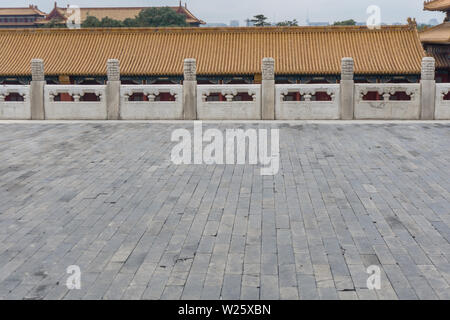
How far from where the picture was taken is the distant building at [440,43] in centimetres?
3061

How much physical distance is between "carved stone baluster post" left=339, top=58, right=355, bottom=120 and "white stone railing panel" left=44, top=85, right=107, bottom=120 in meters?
6.60

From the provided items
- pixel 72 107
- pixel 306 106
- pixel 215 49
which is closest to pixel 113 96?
pixel 72 107

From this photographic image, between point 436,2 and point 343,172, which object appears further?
point 436,2

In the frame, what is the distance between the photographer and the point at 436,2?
109 feet

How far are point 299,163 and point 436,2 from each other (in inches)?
1094

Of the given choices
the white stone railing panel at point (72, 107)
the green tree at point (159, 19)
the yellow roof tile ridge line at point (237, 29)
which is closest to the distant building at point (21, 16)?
the green tree at point (159, 19)

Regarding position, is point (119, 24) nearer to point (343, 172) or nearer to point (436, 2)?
point (436, 2)

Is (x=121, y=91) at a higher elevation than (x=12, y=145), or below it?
higher

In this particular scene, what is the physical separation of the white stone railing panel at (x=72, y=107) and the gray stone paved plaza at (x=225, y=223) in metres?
4.28

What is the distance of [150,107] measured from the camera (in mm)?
15211

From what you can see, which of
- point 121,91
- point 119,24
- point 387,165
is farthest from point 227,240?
point 119,24

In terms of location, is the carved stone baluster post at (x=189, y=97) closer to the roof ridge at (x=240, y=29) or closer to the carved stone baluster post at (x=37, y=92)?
the carved stone baluster post at (x=37, y=92)

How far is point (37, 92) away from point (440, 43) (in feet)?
77.8

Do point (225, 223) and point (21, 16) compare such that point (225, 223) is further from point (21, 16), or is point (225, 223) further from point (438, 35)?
point (21, 16)
